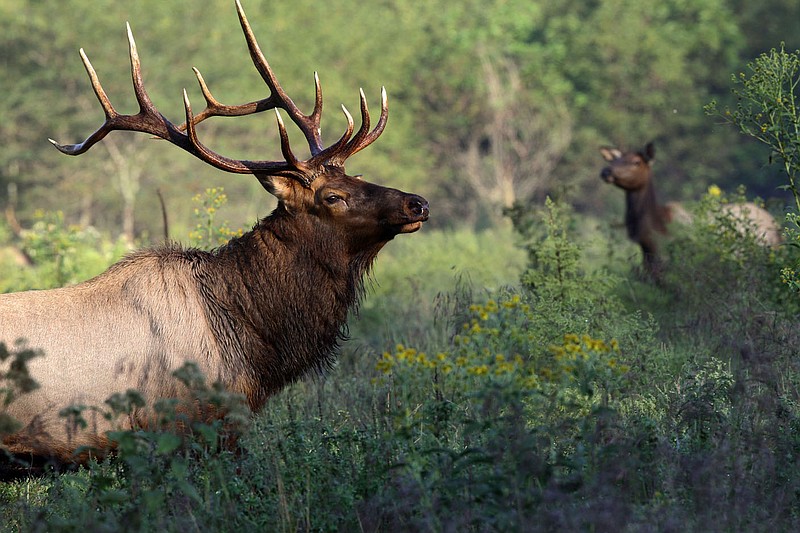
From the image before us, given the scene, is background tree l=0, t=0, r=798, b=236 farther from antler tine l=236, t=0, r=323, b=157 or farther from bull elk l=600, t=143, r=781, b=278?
antler tine l=236, t=0, r=323, b=157

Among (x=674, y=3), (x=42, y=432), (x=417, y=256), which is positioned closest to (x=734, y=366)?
(x=42, y=432)

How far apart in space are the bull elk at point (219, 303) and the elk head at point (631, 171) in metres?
7.24

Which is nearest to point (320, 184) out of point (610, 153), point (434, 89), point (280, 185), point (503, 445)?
point (280, 185)

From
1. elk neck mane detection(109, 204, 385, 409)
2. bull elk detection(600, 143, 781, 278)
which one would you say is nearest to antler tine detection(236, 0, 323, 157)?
elk neck mane detection(109, 204, 385, 409)

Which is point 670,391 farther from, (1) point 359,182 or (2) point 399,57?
(2) point 399,57

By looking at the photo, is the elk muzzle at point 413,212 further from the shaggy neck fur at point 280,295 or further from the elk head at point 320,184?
the shaggy neck fur at point 280,295

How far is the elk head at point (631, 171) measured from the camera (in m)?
12.8

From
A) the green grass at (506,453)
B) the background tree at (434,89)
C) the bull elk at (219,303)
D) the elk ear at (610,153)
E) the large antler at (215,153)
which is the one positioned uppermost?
the background tree at (434,89)

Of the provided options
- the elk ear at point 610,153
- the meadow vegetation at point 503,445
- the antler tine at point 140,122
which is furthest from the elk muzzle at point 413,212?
the elk ear at point 610,153

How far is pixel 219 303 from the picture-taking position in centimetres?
550

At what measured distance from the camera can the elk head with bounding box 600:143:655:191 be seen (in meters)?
12.8

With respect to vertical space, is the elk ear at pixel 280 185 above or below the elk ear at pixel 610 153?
below

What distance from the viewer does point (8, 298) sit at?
17.3 feet

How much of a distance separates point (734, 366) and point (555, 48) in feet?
81.7
